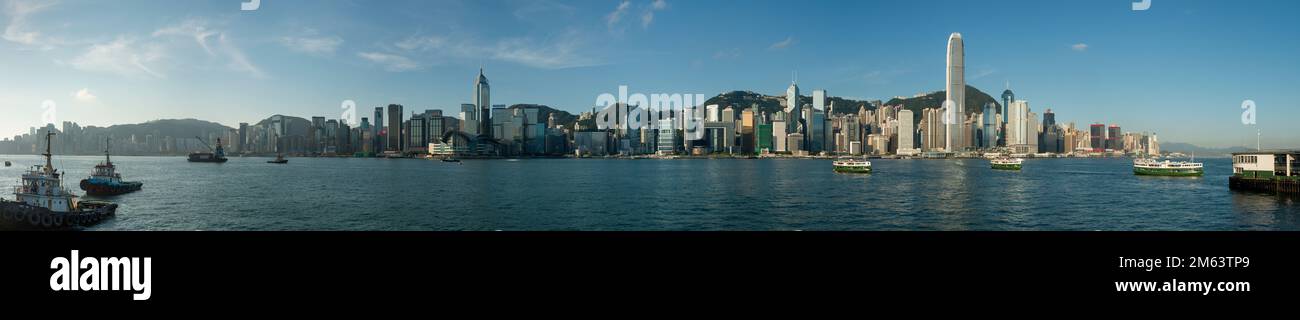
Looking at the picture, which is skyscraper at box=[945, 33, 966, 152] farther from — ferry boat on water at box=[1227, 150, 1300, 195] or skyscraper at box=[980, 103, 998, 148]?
ferry boat on water at box=[1227, 150, 1300, 195]

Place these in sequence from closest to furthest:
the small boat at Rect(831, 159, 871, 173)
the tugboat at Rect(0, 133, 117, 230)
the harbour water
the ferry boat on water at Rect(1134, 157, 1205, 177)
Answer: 1. the tugboat at Rect(0, 133, 117, 230)
2. the harbour water
3. the ferry boat on water at Rect(1134, 157, 1205, 177)
4. the small boat at Rect(831, 159, 871, 173)

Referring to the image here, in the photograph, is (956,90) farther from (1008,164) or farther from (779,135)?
(1008,164)

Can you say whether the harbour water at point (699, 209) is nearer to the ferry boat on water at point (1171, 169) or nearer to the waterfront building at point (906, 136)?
the ferry boat on water at point (1171, 169)

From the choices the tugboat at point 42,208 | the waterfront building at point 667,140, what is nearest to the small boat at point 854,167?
the tugboat at point 42,208

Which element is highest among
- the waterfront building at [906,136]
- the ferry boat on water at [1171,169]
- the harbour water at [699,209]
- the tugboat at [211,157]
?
the waterfront building at [906,136]

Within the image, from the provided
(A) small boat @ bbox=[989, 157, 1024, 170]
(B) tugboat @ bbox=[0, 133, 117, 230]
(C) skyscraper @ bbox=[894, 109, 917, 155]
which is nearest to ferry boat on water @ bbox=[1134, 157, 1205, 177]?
(A) small boat @ bbox=[989, 157, 1024, 170]

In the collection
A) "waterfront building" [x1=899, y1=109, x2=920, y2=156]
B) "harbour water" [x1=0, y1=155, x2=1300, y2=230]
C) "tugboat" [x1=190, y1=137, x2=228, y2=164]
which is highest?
"waterfront building" [x1=899, y1=109, x2=920, y2=156]

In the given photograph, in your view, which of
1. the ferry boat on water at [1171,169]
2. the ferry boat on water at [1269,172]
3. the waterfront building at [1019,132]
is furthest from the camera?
the waterfront building at [1019,132]

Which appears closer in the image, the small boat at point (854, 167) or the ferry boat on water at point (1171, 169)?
the ferry boat on water at point (1171, 169)

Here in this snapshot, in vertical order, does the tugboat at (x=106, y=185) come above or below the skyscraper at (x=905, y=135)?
below
